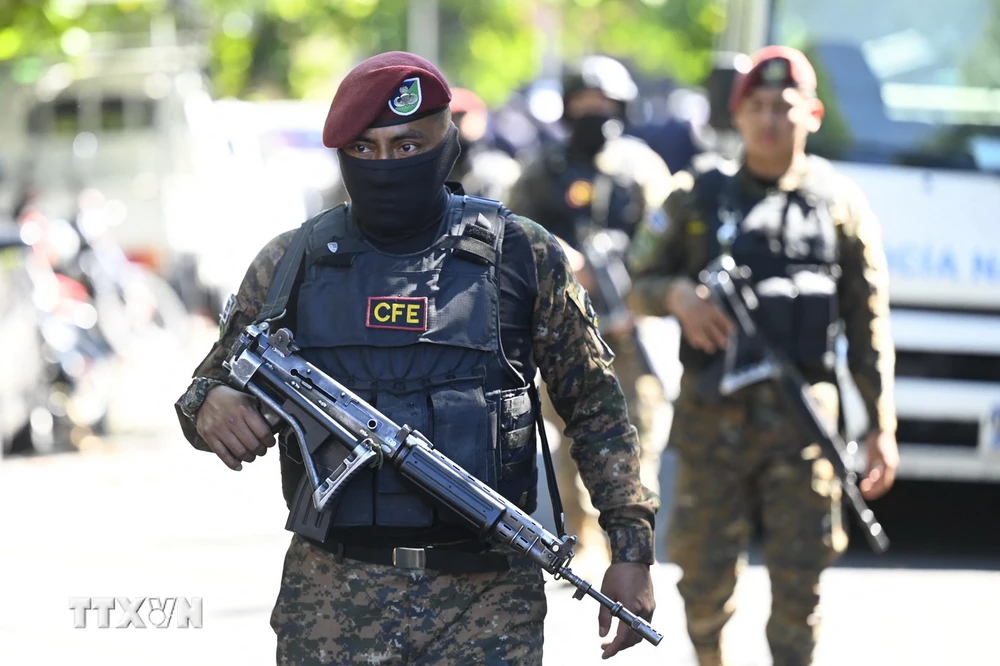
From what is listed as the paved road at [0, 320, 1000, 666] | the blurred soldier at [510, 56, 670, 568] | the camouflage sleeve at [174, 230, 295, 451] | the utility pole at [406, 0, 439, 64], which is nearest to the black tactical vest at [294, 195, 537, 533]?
the camouflage sleeve at [174, 230, 295, 451]

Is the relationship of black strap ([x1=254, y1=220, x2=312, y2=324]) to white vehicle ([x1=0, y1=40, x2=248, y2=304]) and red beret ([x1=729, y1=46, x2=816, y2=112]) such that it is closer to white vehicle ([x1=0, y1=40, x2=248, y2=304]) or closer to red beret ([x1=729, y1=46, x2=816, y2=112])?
red beret ([x1=729, y1=46, x2=816, y2=112])

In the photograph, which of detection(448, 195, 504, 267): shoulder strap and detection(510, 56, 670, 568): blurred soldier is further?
detection(510, 56, 670, 568): blurred soldier

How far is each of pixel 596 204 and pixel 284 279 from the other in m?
3.87

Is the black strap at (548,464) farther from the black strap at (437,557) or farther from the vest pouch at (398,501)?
the vest pouch at (398,501)

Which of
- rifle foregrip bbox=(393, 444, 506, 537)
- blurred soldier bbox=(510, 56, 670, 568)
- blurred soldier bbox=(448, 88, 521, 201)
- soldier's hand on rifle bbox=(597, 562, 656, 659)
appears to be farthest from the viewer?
blurred soldier bbox=(448, 88, 521, 201)

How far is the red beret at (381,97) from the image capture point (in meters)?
3.22

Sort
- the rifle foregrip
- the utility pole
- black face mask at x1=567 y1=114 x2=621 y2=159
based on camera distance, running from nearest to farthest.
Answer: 1. the rifle foregrip
2. black face mask at x1=567 y1=114 x2=621 y2=159
3. the utility pole

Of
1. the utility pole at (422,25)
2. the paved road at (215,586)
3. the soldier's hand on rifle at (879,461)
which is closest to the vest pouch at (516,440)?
the soldier's hand on rifle at (879,461)

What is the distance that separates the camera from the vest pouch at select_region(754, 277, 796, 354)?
5.00 meters

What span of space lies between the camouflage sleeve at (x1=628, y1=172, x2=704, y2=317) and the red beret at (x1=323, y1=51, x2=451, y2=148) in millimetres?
1948

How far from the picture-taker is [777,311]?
16.4 ft

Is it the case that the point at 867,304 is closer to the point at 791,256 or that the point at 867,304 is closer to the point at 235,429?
the point at 791,256

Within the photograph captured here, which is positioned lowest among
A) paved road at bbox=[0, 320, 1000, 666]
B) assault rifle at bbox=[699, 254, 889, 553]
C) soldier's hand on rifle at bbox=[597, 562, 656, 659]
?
paved road at bbox=[0, 320, 1000, 666]

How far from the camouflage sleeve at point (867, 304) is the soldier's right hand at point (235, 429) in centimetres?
234
